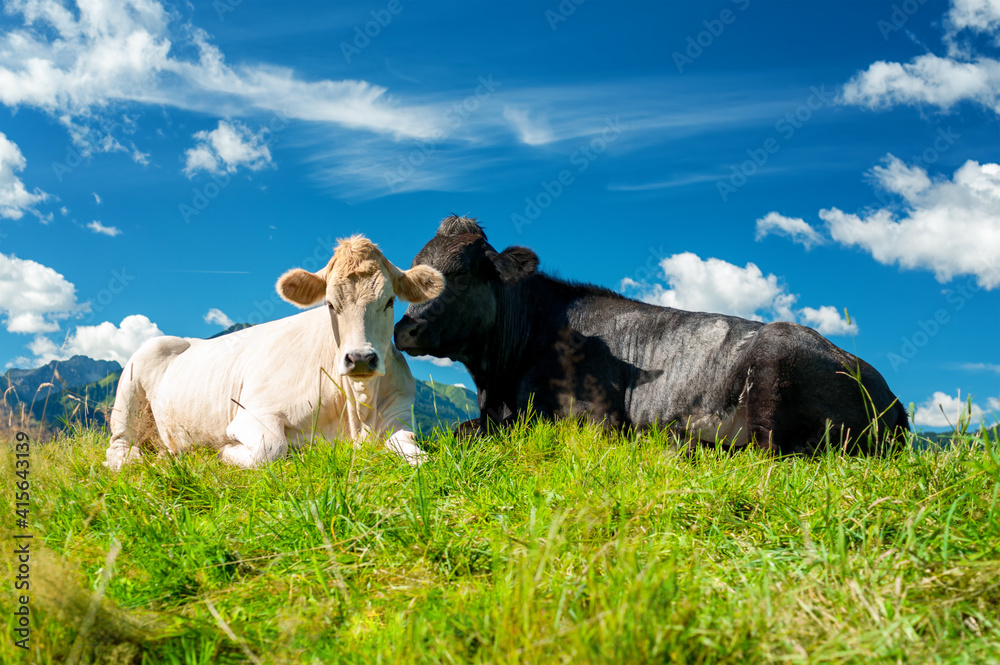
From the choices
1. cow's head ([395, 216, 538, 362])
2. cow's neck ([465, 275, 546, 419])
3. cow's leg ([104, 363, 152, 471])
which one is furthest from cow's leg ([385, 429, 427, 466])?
cow's leg ([104, 363, 152, 471])

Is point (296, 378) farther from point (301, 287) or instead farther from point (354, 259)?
point (354, 259)

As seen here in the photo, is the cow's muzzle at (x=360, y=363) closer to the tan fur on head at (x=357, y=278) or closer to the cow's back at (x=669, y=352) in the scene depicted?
the tan fur on head at (x=357, y=278)

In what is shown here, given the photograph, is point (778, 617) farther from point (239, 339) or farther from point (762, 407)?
point (239, 339)

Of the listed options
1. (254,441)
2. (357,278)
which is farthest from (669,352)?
(254,441)

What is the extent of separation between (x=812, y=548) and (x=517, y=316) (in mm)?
5948

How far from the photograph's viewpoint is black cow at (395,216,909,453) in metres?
7.54

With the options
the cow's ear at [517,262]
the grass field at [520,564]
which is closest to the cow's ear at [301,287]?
the grass field at [520,564]

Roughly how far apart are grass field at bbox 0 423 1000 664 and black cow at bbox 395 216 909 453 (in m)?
2.28

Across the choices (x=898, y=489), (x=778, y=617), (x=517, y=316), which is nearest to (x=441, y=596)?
(x=778, y=617)

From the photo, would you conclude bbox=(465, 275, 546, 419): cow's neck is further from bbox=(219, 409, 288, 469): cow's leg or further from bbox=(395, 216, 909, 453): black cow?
bbox=(219, 409, 288, 469): cow's leg

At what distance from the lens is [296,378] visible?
7.39m

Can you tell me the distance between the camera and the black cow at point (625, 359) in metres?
7.54

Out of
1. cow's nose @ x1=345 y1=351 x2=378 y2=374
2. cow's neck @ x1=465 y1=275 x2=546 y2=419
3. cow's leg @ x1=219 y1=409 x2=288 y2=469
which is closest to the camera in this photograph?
cow's nose @ x1=345 y1=351 x2=378 y2=374

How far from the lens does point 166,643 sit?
3137 millimetres
